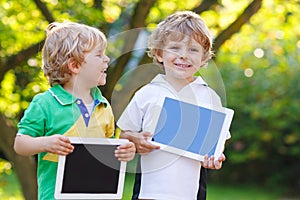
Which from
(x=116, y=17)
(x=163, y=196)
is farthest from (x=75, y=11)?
(x=163, y=196)

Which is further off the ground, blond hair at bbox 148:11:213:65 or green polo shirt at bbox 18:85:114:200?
blond hair at bbox 148:11:213:65

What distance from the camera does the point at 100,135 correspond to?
113 inches

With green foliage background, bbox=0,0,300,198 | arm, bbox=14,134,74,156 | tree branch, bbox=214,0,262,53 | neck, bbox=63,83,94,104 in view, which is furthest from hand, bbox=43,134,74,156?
tree branch, bbox=214,0,262,53

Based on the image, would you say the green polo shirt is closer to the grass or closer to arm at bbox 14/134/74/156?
arm at bbox 14/134/74/156

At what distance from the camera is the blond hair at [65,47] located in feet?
9.51

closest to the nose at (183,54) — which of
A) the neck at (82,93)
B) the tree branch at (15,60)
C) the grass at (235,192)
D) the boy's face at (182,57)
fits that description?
the boy's face at (182,57)

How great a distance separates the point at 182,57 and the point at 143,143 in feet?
1.20

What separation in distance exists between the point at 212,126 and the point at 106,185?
48cm

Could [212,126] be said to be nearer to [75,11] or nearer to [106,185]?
[106,185]

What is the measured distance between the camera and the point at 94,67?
290cm

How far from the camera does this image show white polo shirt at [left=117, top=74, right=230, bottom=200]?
2973 mm

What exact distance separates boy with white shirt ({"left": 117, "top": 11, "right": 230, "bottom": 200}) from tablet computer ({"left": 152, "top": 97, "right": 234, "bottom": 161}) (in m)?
0.03

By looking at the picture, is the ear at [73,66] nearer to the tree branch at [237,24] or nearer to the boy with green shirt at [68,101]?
the boy with green shirt at [68,101]

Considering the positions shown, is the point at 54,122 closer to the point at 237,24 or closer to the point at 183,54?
the point at 183,54
